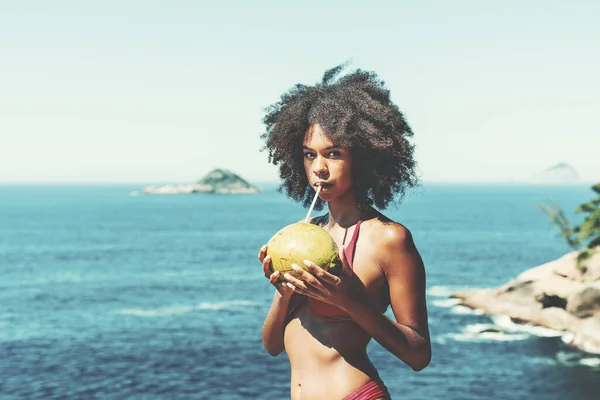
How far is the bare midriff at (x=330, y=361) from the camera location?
4238 millimetres

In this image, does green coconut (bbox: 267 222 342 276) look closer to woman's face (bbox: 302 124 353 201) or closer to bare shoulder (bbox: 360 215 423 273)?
bare shoulder (bbox: 360 215 423 273)

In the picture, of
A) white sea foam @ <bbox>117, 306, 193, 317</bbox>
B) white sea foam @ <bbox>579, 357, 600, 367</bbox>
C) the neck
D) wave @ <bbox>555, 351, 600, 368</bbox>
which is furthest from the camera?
white sea foam @ <bbox>117, 306, 193, 317</bbox>

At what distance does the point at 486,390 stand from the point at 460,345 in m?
7.99

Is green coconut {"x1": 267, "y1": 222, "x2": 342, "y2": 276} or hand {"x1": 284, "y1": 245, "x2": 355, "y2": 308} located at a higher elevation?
green coconut {"x1": 267, "y1": 222, "x2": 342, "y2": 276}

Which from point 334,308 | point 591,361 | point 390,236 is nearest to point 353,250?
point 390,236

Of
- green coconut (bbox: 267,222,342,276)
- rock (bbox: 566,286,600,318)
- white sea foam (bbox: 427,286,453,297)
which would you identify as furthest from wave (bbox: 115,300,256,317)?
green coconut (bbox: 267,222,342,276)

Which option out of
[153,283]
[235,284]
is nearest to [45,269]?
[153,283]

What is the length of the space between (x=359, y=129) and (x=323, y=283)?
1.24 m

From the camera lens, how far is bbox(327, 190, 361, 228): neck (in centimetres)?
465

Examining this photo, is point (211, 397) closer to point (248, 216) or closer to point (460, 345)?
point (460, 345)

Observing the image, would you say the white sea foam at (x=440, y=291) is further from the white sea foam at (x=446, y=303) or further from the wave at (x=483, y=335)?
the wave at (x=483, y=335)

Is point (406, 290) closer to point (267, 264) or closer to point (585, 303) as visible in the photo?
point (267, 264)

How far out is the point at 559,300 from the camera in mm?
47875

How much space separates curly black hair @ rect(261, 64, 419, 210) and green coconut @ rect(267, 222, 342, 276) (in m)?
0.91
